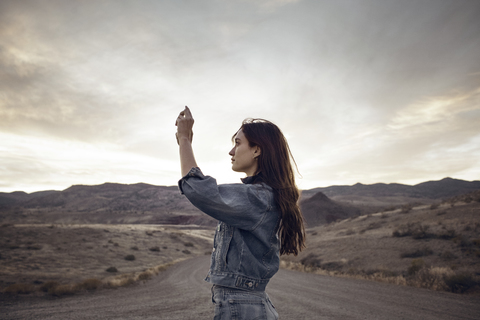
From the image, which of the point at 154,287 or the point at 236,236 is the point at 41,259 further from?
the point at 236,236

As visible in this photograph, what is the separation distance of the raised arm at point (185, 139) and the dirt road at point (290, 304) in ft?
26.5

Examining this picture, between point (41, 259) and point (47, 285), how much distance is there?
28.1 ft

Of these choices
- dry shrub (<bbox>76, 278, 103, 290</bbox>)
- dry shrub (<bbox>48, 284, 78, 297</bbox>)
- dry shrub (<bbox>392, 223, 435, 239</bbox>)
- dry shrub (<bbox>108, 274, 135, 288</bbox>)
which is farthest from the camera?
dry shrub (<bbox>392, 223, 435, 239</bbox>)

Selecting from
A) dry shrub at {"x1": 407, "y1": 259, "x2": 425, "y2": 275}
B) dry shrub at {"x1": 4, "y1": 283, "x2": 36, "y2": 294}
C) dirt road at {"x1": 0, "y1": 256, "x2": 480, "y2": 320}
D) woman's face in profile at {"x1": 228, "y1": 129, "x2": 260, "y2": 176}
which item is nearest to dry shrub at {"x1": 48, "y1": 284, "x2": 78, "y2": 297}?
dirt road at {"x1": 0, "y1": 256, "x2": 480, "y2": 320}

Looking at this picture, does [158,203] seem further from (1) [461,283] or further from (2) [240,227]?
(2) [240,227]

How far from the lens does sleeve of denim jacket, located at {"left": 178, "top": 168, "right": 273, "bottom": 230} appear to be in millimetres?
1402

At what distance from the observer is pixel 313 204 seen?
81.4 m

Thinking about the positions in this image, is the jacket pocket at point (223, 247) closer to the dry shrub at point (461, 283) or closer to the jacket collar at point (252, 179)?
the jacket collar at point (252, 179)

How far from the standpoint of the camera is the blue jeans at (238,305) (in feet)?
4.79

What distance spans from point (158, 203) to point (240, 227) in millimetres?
121434

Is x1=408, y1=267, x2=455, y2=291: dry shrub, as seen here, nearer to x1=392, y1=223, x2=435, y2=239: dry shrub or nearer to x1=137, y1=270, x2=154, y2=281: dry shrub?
x1=392, y1=223, x2=435, y2=239: dry shrub

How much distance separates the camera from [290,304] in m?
9.57

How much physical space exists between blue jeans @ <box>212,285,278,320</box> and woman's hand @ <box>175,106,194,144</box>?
0.91 m

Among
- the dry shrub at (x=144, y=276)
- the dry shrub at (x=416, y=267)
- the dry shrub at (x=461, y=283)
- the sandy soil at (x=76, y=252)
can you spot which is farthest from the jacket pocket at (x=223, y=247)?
the dry shrub at (x=144, y=276)
